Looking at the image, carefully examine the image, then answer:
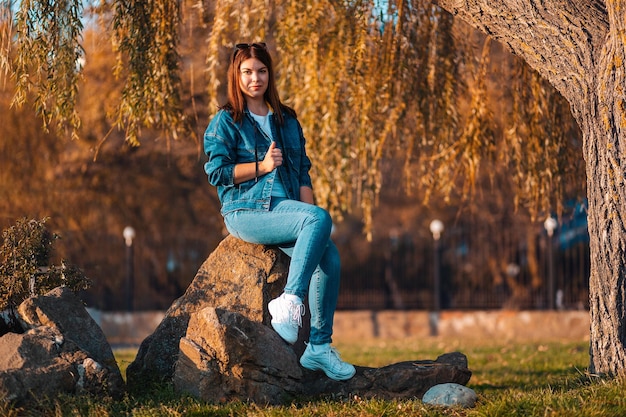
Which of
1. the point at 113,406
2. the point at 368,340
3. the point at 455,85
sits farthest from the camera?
the point at 368,340

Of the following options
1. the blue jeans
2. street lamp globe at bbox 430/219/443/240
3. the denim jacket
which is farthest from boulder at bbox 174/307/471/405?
street lamp globe at bbox 430/219/443/240

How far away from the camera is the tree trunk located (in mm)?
5285

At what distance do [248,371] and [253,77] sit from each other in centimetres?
178

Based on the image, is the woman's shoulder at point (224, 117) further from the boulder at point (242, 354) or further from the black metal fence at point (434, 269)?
the black metal fence at point (434, 269)

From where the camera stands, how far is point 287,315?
523cm

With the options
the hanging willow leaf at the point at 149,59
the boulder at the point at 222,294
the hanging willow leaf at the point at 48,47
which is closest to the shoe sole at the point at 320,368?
the boulder at the point at 222,294

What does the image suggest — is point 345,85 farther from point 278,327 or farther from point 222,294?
point 278,327

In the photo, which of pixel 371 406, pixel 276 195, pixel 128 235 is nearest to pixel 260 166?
pixel 276 195

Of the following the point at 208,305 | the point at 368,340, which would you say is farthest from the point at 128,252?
the point at 208,305

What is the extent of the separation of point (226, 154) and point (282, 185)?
390 mm

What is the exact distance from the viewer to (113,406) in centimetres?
494

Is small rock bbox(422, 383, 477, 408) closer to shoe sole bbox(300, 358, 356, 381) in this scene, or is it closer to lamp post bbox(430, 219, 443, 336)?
shoe sole bbox(300, 358, 356, 381)

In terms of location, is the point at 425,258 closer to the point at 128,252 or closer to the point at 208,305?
the point at 128,252

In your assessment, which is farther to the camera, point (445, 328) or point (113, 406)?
point (445, 328)
